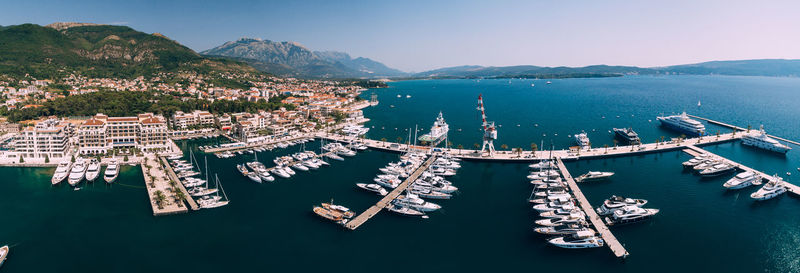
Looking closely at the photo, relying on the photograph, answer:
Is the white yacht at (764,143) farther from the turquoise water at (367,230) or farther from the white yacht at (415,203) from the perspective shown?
the white yacht at (415,203)

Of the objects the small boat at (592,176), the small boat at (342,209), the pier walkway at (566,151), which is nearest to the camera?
the small boat at (342,209)

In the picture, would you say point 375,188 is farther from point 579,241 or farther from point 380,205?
point 579,241

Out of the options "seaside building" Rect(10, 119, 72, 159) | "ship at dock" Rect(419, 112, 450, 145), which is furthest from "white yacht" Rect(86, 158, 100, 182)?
"ship at dock" Rect(419, 112, 450, 145)

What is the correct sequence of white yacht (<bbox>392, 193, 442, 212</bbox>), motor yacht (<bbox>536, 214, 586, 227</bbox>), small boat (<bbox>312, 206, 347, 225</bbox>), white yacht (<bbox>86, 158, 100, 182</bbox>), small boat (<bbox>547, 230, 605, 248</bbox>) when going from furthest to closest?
1. white yacht (<bbox>86, 158, 100, 182</bbox>)
2. white yacht (<bbox>392, 193, 442, 212</bbox>)
3. small boat (<bbox>312, 206, 347, 225</bbox>)
4. motor yacht (<bbox>536, 214, 586, 227</bbox>)
5. small boat (<bbox>547, 230, 605, 248</bbox>)

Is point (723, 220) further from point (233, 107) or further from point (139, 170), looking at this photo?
point (233, 107)

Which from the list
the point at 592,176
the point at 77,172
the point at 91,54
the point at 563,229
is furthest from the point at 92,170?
the point at 91,54

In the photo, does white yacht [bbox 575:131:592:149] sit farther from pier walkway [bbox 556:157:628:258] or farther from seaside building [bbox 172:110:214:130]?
seaside building [bbox 172:110:214:130]

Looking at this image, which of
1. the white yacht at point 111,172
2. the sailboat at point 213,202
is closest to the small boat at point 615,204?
the sailboat at point 213,202
